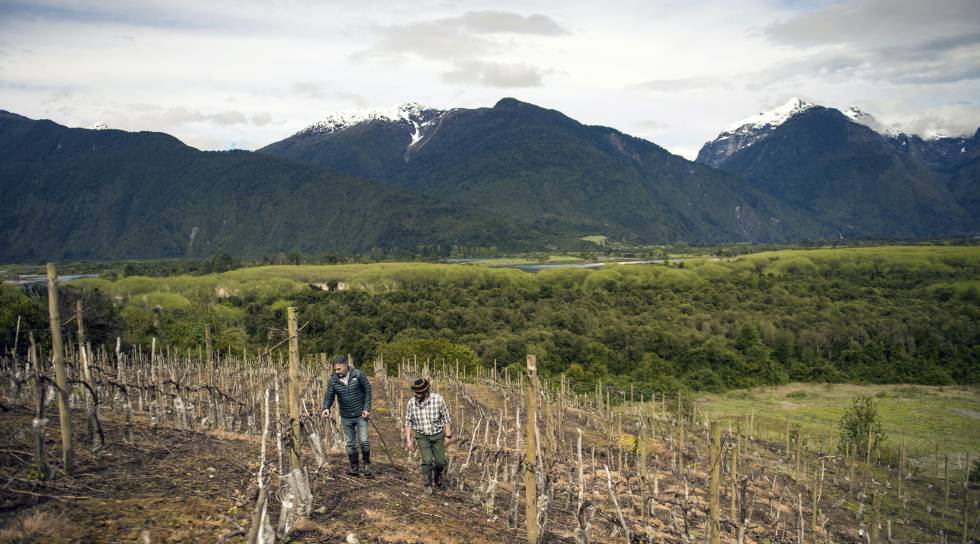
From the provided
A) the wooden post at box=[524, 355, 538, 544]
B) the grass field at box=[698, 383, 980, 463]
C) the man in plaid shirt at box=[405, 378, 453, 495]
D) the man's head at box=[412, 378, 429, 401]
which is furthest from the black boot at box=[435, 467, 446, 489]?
the grass field at box=[698, 383, 980, 463]

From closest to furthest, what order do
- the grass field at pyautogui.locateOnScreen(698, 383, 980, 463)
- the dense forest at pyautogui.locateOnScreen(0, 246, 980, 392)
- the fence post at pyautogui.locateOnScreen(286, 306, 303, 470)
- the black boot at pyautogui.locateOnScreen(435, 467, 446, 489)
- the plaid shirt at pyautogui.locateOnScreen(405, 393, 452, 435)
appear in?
the fence post at pyautogui.locateOnScreen(286, 306, 303, 470) < the plaid shirt at pyautogui.locateOnScreen(405, 393, 452, 435) < the black boot at pyautogui.locateOnScreen(435, 467, 446, 489) < the grass field at pyautogui.locateOnScreen(698, 383, 980, 463) < the dense forest at pyautogui.locateOnScreen(0, 246, 980, 392)

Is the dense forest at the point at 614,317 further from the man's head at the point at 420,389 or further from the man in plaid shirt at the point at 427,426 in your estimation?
the man's head at the point at 420,389

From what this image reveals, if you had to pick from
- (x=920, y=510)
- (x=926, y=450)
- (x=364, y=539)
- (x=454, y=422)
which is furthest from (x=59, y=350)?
(x=926, y=450)

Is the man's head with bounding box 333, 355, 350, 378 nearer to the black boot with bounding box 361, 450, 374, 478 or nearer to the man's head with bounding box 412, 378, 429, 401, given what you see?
the man's head with bounding box 412, 378, 429, 401

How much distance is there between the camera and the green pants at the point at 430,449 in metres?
9.50

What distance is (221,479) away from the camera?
872cm

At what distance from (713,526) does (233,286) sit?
270ft

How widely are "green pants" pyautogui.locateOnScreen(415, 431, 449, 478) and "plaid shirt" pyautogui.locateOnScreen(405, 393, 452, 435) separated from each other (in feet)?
0.38

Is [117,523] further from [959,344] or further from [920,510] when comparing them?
[959,344]

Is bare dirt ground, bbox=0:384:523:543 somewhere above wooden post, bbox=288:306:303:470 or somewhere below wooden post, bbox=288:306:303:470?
below

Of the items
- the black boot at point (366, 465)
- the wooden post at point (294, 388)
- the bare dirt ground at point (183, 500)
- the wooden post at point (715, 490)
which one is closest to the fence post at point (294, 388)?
the wooden post at point (294, 388)

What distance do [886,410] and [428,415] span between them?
153 feet

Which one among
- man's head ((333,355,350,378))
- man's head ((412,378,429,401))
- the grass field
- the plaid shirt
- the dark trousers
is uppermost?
man's head ((333,355,350,378))

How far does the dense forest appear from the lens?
168 feet
